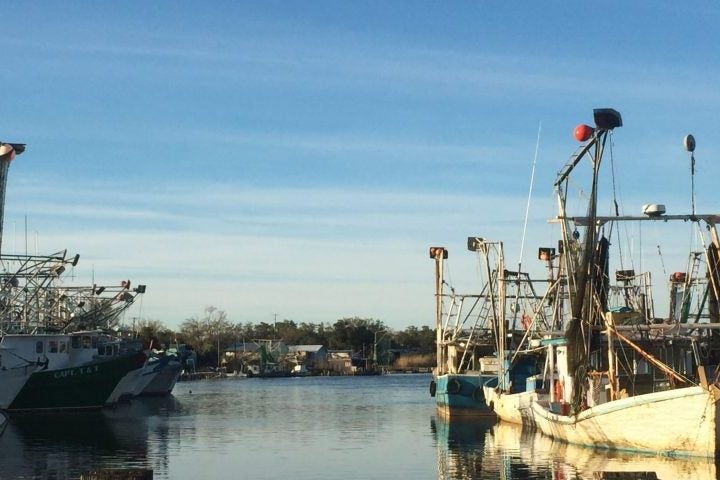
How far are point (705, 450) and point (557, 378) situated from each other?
17212 mm

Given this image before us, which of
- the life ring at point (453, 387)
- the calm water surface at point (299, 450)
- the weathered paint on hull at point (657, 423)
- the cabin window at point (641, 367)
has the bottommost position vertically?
the calm water surface at point (299, 450)

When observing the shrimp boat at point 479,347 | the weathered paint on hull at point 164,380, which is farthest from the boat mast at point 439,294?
the weathered paint on hull at point 164,380

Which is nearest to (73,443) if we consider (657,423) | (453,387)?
(453,387)

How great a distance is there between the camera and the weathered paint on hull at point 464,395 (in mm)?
67562

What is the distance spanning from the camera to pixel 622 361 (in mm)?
49062

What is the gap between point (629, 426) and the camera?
41094 mm

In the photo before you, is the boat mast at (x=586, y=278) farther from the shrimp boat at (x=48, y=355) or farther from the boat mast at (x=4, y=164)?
the shrimp boat at (x=48, y=355)

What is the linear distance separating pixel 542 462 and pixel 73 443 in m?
22.8

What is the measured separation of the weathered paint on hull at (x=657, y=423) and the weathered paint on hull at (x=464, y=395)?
2230 cm

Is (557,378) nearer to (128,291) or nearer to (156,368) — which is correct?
(128,291)

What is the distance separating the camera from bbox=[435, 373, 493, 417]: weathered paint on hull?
67.6 m

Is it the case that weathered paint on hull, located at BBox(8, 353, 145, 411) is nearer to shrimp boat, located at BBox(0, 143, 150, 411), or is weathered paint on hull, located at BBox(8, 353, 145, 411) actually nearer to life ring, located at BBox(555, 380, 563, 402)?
shrimp boat, located at BBox(0, 143, 150, 411)

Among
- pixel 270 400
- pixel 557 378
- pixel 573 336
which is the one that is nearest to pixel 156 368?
pixel 270 400

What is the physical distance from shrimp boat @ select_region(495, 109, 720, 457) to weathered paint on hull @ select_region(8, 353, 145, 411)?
36475 millimetres
